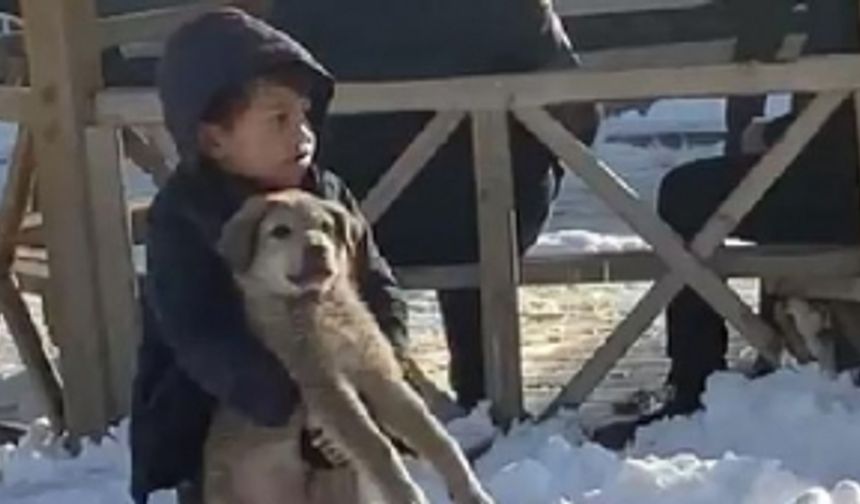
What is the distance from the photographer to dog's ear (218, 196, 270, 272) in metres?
4.09

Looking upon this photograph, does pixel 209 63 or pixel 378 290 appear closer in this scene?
A: pixel 209 63

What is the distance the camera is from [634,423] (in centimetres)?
734

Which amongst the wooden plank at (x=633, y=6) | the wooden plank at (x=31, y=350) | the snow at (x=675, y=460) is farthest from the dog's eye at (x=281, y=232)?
the wooden plank at (x=633, y=6)

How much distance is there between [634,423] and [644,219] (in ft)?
2.13

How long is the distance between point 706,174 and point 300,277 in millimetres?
3335

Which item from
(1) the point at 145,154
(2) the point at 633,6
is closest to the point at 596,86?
(1) the point at 145,154

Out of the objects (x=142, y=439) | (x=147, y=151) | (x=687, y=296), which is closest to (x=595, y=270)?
(x=687, y=296)

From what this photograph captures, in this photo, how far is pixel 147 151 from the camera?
306 inches

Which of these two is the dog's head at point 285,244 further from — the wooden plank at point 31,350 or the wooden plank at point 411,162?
the wooden plank at point 31,350

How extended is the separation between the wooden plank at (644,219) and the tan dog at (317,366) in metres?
2.75

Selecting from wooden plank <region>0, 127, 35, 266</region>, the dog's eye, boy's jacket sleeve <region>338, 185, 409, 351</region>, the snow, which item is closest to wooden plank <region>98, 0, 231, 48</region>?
wooden plank <region>0, 127, 35, 266</region>

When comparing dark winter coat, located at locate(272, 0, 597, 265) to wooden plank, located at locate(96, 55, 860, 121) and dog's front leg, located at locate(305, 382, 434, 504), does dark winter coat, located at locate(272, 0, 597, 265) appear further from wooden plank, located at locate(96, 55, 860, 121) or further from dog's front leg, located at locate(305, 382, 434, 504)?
dog's front leg, located at locate(305, 382, 434, 504)

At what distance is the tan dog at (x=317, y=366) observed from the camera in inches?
161

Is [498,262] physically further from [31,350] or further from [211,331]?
[211,331]
